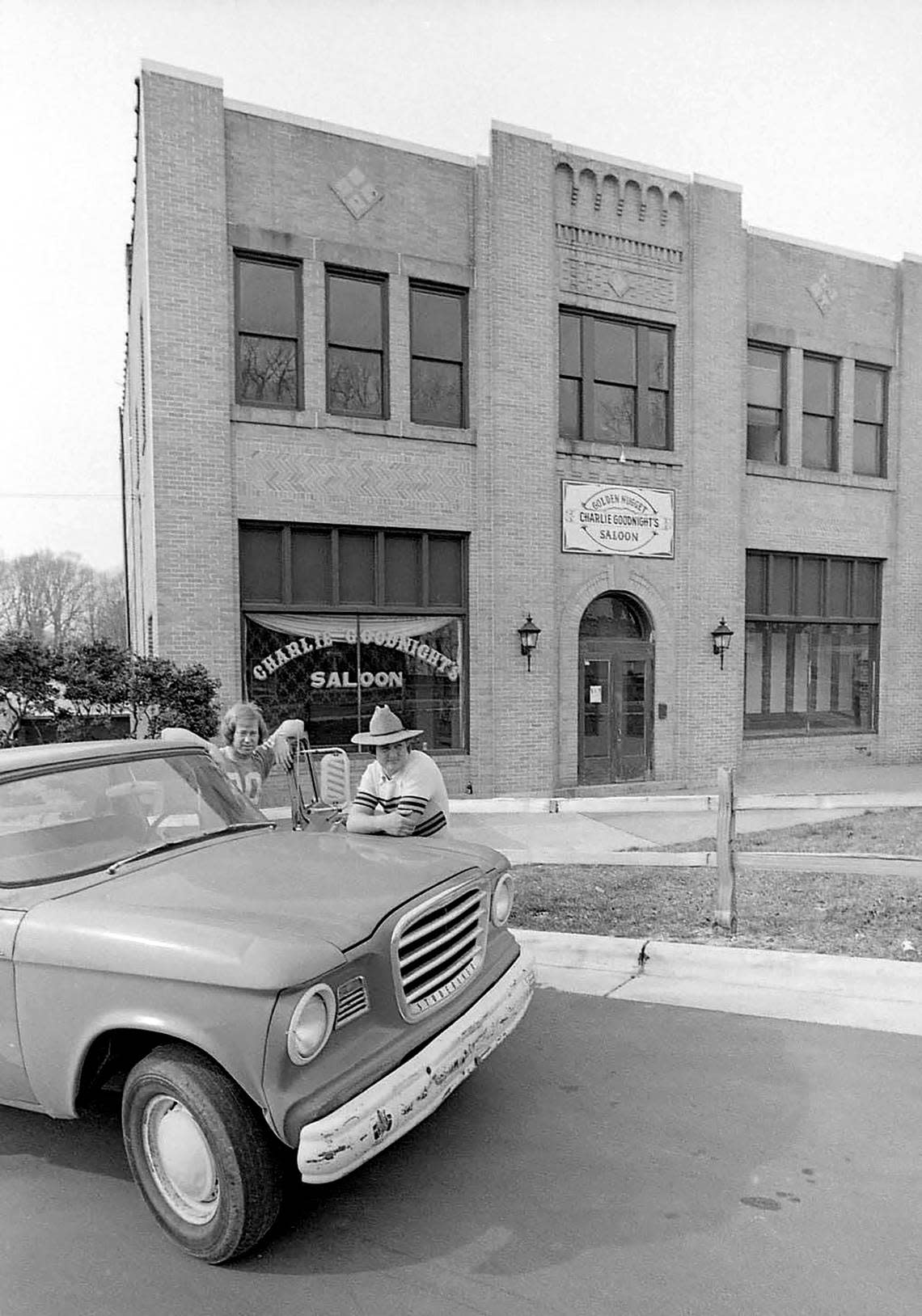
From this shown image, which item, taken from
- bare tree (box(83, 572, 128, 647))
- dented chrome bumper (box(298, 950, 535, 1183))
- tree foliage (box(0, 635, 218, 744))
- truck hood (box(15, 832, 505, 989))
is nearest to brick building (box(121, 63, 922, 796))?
tree foliage (box(0, 635, 218, 744))

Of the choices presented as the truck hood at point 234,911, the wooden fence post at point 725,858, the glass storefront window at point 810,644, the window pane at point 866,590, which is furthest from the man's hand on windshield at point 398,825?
the window pane at point 866,590

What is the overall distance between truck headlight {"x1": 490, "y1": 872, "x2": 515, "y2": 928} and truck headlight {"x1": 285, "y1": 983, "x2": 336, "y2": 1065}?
45.6 inches

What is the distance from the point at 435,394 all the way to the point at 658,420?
384 cm

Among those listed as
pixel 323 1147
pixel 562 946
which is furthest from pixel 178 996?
pixel 562 946

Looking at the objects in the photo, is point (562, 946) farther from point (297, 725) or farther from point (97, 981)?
point (97, 981)

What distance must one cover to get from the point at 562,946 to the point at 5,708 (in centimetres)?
722

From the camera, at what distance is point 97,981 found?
2.78m

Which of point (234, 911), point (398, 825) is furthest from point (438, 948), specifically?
point (398, 825)

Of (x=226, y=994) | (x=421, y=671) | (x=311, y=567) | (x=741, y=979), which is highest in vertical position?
(x=311, y=567)

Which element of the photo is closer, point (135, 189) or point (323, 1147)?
point (323, 1147)

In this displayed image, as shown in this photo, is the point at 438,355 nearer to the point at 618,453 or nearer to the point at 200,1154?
the point at 618,453

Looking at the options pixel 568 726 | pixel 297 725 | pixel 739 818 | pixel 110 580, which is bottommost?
pixel 739 818

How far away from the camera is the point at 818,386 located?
48.8ft

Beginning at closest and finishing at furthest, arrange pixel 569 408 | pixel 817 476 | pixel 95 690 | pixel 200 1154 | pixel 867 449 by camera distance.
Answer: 1. pixel 200 1154
2. pixel 95 690
3. pixel 569 408
4. pixel 817 476
5. pixel 867 449
